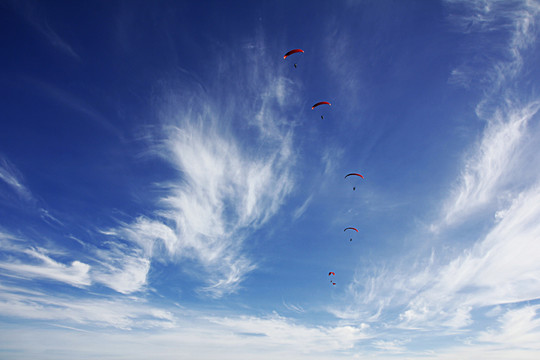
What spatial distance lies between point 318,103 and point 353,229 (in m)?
37.0

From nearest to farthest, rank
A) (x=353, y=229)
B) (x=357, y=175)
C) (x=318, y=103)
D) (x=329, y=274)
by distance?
(x=318, y=103) → (x=357, y=175) → (x=353, y=229) → (x=329, y=274)

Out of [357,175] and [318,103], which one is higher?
[318,103]

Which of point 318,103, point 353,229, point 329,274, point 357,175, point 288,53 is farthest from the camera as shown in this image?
point 329,274

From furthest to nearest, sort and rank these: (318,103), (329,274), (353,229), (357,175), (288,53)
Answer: (329,274) → (353,229) → (357,175) → (318,103) → (288,53)

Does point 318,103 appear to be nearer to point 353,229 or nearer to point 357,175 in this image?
point 357,175

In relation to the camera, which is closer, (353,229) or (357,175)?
(357,175)

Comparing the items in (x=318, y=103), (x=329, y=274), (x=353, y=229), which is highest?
(x=318, y=103)

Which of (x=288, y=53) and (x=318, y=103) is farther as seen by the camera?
(x=318, y=103)

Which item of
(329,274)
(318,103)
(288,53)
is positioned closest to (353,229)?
(329,274)

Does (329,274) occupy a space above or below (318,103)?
below

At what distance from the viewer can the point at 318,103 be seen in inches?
2299

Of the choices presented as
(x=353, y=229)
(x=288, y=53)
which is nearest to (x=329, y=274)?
(x=353, y=229)

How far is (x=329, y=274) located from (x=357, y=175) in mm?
35057

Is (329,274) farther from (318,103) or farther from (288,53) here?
(288,53)
